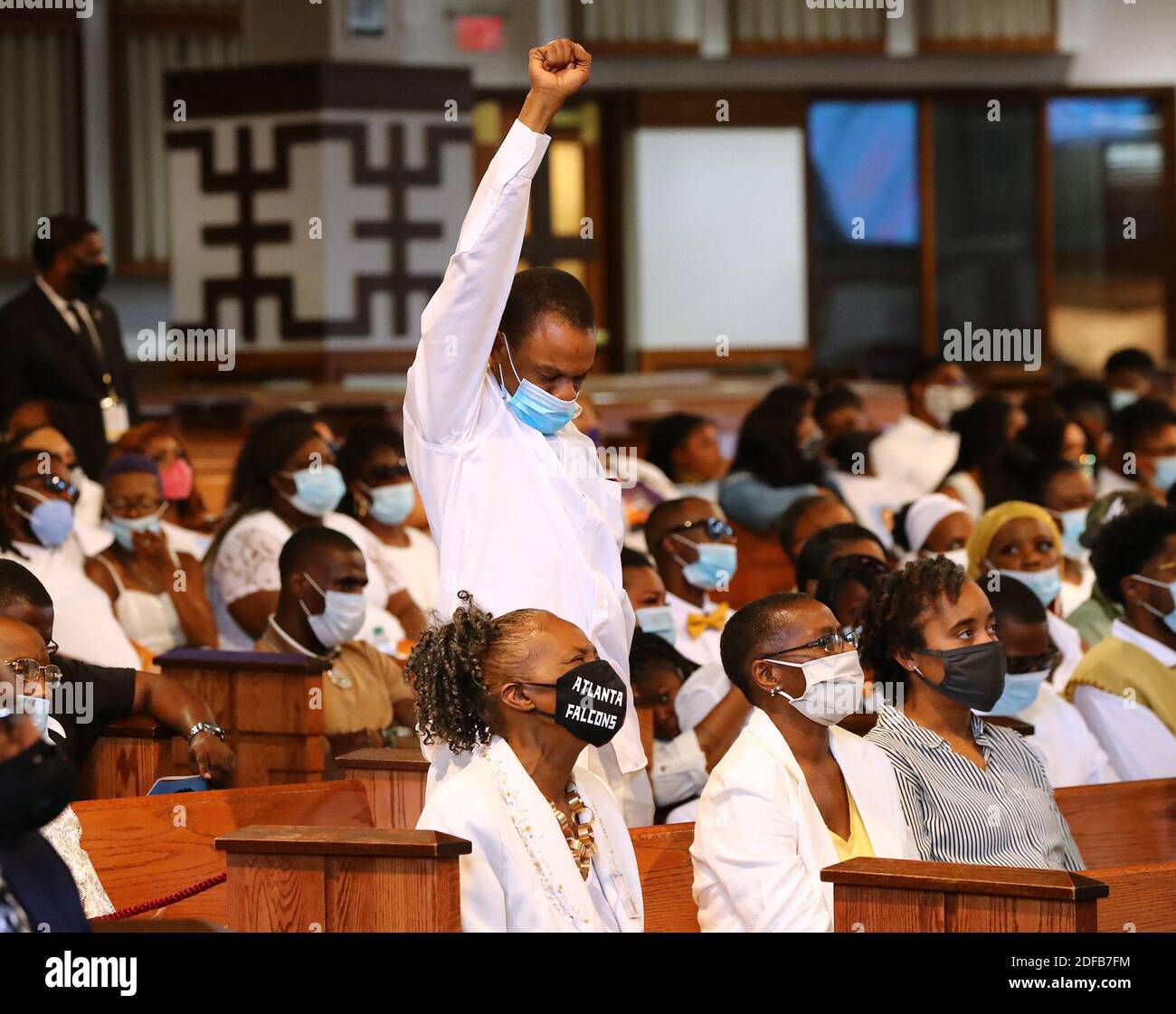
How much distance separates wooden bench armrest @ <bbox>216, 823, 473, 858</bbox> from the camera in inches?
95.8

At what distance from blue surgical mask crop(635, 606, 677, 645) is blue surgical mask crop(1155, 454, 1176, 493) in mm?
2677

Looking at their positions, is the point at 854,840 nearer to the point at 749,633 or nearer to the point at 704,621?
the point at 749,633

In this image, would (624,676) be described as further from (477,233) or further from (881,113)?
(881,113)

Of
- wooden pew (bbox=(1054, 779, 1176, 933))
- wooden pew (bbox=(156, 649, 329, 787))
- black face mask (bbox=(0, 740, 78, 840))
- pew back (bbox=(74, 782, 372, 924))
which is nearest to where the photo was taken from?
black face mask (bbox=(0, 740, 78, 840))

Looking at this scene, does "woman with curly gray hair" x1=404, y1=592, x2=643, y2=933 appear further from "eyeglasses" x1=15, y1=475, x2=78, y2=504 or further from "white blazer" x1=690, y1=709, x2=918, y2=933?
"eyeglasses" x1=15, y1=475, x2=78, y2=504

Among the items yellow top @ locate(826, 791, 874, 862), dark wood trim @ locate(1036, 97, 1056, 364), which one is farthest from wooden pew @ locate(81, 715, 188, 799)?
dark wood trim @ locate(1036, 97, 1056, 364)

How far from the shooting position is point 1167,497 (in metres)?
5.43

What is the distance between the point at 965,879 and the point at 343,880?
→ 813 millimetres

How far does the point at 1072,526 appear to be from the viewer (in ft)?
19.5

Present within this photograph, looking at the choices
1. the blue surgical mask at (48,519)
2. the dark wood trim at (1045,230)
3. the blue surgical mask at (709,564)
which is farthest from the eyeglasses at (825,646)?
the dark wood trim at (1045,230)

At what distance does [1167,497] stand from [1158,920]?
2417 mm


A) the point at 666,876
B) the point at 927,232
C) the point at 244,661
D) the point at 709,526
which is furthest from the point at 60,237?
the point at 927,232

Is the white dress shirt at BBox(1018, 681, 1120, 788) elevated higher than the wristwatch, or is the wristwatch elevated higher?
the wristwatch

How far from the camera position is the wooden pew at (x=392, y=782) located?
11.5 ft
